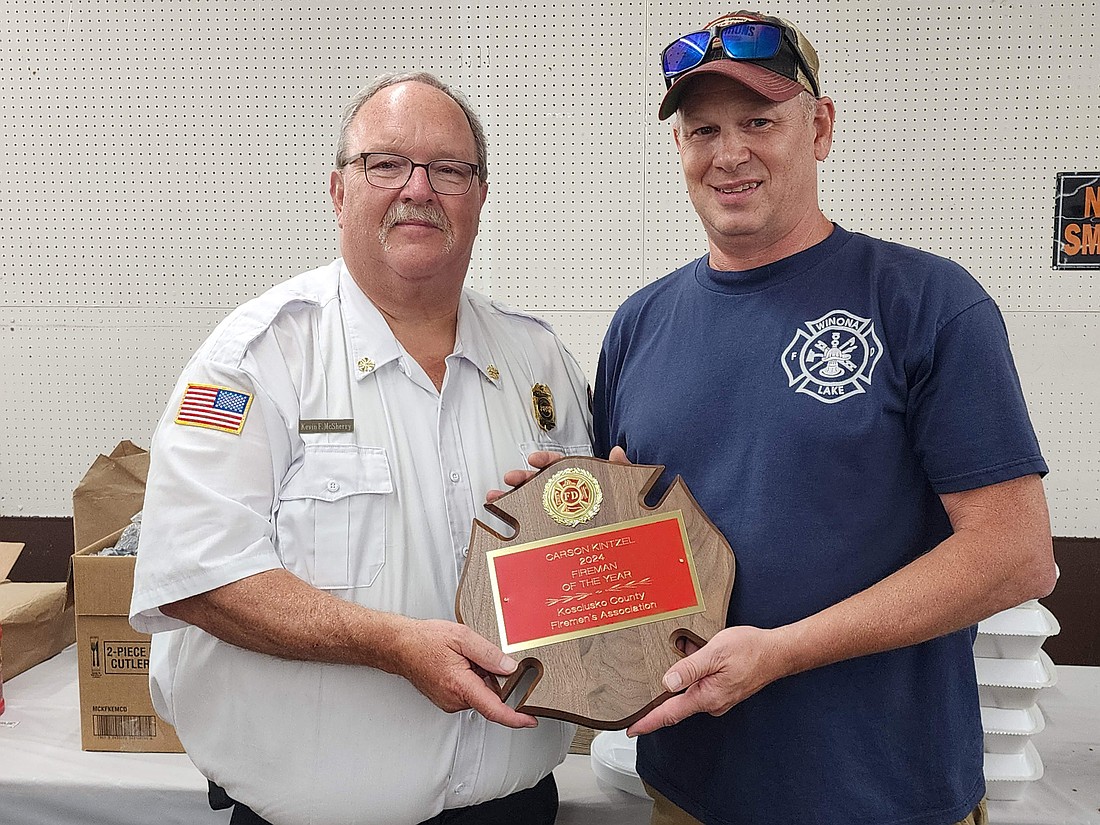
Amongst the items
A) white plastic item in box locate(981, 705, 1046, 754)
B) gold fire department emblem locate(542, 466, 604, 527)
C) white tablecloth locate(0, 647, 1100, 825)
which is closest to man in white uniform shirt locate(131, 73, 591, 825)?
gold fire department emblem locate(542, 466, 604, 527)

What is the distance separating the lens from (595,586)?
1257mm

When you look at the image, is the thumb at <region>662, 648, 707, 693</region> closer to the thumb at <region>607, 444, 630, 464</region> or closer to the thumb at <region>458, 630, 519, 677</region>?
the thumb at <region>458, 630, 519, 677</region>

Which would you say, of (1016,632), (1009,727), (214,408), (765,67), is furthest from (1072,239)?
(214,408)

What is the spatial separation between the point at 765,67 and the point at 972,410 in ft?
1.89

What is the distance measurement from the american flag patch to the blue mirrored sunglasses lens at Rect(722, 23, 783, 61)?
2.87 ft

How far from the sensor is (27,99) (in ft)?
8.59

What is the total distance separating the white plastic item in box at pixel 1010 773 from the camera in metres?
1.63

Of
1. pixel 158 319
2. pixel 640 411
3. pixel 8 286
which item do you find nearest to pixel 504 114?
pixel 158 319

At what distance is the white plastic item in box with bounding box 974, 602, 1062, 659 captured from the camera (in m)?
1.63

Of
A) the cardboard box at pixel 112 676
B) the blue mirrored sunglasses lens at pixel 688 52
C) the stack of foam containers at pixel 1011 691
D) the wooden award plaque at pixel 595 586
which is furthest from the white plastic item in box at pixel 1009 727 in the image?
the cardboard box at pixel 112 676

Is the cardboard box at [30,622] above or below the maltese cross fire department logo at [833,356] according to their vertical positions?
below

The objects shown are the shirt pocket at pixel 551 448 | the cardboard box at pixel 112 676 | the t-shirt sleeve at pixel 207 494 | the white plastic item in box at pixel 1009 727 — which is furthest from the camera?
the cardboard box at pixel 112 676

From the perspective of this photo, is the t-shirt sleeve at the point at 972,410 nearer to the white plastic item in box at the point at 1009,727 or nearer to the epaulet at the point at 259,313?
the white plastic item in box at the point at 1009,727

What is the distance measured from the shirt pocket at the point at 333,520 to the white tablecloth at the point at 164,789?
0.72m
